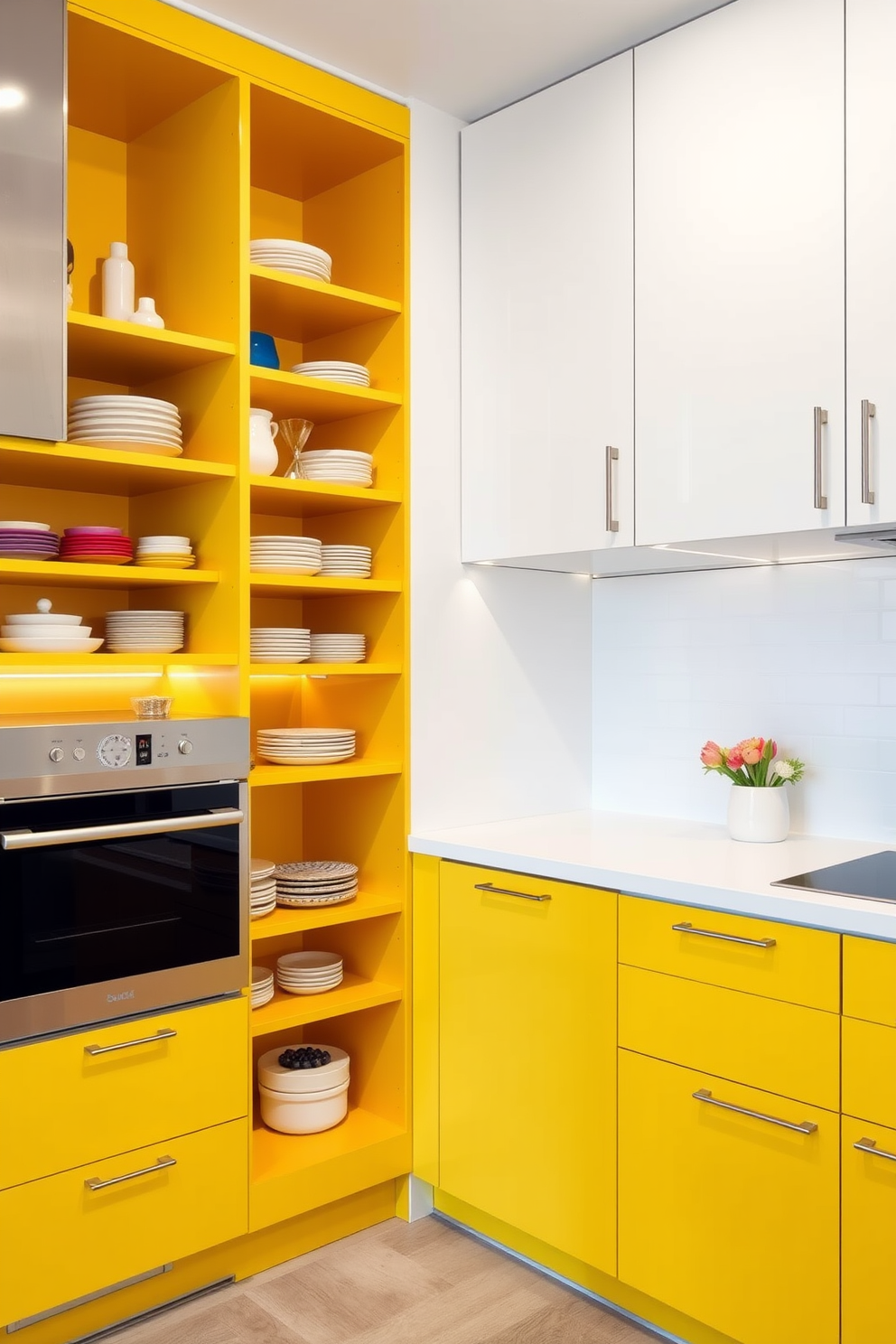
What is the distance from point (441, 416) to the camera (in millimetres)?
2834

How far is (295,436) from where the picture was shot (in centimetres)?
271

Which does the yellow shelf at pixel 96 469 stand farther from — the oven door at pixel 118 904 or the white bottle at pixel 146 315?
the oven door at pixel 118 904

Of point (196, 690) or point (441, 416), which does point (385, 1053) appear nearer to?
point (196, 690)

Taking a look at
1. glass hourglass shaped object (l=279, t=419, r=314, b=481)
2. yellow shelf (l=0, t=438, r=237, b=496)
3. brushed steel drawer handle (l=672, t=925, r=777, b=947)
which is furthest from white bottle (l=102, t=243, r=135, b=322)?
brushed steel drawer handle (l=672, t=925, r=777, b=947)

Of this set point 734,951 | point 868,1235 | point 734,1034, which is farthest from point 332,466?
point 868,1235

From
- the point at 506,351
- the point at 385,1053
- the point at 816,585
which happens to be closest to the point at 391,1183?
the point at 385,1053

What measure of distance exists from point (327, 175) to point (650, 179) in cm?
90

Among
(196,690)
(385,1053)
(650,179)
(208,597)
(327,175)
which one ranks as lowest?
(385,1053)

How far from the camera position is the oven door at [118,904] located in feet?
6.68

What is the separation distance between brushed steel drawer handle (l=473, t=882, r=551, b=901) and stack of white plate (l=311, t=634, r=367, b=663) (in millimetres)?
627

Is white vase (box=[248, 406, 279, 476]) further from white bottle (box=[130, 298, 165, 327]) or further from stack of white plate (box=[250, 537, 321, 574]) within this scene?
white bottle (box=[130, 298, 165, 327])

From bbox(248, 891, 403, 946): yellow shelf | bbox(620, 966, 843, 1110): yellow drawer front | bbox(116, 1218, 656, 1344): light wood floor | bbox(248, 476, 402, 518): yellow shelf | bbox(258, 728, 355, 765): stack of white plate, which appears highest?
bbox(248, 476, 402, 518): yellow shelf

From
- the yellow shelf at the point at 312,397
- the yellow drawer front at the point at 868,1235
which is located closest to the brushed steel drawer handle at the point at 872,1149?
the yellow drawer front at the point at 868,1235

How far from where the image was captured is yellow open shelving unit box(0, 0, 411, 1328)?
7.84 ft
